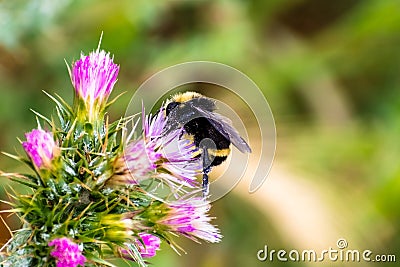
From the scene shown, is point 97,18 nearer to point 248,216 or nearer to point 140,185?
point 248,216

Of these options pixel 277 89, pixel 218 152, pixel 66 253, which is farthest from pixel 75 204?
pixel 277 89

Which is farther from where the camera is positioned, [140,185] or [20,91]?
[20,91]

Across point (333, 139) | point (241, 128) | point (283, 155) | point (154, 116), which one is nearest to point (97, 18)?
point (283, 155)

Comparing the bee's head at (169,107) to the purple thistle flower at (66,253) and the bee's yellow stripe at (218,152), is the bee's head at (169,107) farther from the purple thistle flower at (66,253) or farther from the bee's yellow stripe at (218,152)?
the purple thistle flower at (66,253)

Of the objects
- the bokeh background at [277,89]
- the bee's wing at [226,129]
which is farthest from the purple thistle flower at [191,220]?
the bokeh background at [277,89]

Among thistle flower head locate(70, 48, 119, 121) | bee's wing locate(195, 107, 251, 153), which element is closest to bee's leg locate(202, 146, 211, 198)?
bee's wing locate(195, 107, 251, 153)

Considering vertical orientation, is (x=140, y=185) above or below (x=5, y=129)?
below

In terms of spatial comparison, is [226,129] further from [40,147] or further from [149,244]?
[40,147]

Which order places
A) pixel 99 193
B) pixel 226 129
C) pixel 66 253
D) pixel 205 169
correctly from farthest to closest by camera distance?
pixel 205 169 → pixel 226 129 → pixel 99 193 → pixel 66 253
